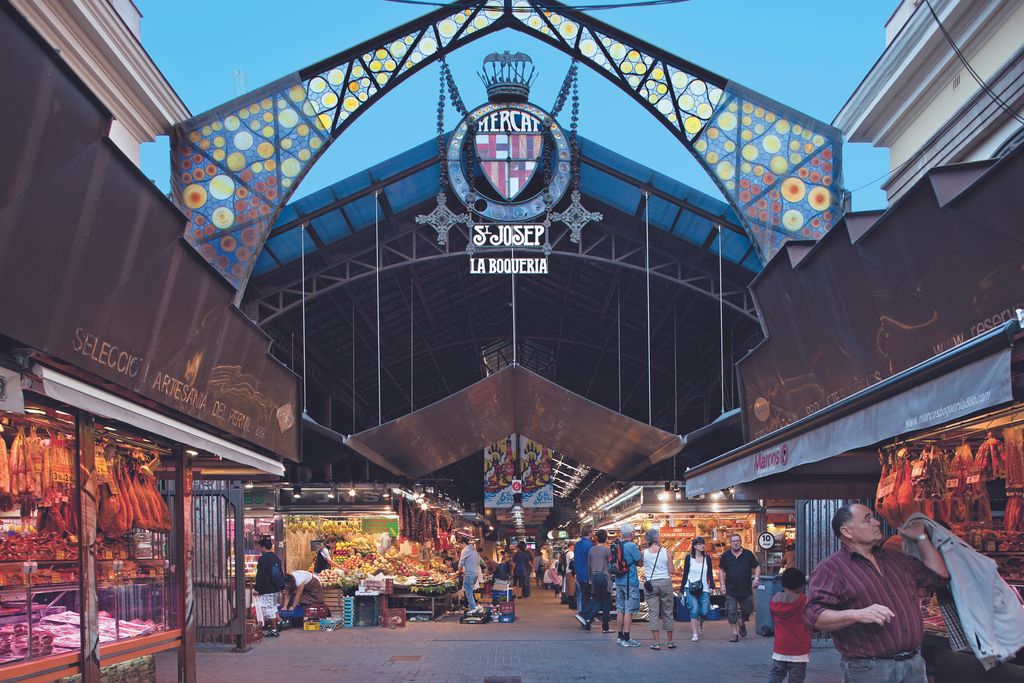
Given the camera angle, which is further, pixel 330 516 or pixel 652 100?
pixel 330 516

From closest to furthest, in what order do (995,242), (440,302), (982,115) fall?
1. (995,242)
2. (982,115)
3. (440,302)

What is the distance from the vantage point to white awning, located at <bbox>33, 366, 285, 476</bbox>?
18.3 ft

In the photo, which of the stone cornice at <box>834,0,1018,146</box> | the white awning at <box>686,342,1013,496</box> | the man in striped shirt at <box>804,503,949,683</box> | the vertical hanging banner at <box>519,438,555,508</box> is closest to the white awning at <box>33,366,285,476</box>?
the man in striped shirt at <box>804,503,949,683</box>

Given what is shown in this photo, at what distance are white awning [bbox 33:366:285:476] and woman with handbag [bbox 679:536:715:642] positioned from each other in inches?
303

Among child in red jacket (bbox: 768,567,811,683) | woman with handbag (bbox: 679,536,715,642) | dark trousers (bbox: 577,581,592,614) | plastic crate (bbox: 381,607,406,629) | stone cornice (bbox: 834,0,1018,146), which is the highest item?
stone cornice (bbox: 834,0,1018,146)

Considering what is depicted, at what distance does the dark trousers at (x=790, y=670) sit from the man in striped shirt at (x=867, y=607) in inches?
133

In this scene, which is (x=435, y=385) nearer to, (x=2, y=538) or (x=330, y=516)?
(x=330, y=516)

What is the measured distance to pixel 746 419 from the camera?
43.1ft

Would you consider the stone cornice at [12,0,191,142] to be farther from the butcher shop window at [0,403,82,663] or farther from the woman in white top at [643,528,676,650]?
the woman in white top at [643,528,676,650]

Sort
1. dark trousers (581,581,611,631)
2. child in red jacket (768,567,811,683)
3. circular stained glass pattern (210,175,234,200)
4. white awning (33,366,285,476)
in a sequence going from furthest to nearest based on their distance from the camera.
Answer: circular stained glass pattern (210,175,234,200), dark trousers (581,581,611,631), child in red jacket (768,567,811,683), white awning (33,366,285,476)

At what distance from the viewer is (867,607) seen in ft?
14.9

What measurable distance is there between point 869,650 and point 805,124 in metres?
13.0

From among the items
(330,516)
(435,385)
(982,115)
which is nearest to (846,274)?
(982,115)

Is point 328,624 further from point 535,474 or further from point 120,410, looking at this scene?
point 120,410
